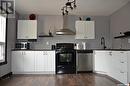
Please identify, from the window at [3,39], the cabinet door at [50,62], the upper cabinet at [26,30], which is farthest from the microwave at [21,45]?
the window at [3,39]

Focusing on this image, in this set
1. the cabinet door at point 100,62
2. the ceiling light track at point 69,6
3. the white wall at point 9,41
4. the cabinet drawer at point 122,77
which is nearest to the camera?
the ceiling light track at point 69,6

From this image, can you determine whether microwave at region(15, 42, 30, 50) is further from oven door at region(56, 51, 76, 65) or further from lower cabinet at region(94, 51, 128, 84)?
lower cabinet at region(94, 51, 128, 84)

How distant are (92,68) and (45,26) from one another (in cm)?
253

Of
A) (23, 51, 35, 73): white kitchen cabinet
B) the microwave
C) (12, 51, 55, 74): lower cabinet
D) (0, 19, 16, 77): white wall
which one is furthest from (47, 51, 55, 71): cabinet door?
(0, 19, 16, 77): white wall

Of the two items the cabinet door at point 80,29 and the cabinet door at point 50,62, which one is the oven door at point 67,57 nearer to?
the cabinet door at point 50,62

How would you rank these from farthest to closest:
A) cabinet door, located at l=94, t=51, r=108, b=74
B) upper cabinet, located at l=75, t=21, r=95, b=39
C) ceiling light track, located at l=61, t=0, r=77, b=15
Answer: upper cabinet, located at l=75, t=21, r=95, b=39 → cabinet door, located at l=94, t=51, r=108, b=74 → ceiling light track, located at l=61, t=0, r=77, b=15

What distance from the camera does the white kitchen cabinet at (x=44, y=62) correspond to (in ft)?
19.6

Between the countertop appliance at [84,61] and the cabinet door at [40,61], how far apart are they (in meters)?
1.22

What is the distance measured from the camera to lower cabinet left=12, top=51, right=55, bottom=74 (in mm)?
5891

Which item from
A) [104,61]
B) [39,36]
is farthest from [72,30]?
[104,61]

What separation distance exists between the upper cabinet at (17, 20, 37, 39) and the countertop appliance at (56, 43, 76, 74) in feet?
3.78

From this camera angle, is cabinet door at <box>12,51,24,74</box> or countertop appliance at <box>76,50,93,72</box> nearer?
cabinet door at <box>12,51,24,74</box>

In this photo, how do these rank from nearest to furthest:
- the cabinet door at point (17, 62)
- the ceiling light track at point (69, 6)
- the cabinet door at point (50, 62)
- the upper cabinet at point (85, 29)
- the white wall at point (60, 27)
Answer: the ceiling light track at point (69, 6)
the cabinet door at point (17, 62)
the cabinet door at point (50, 62)
the upper cabinet at point (85, 29)
the white wall at point (60, 27)

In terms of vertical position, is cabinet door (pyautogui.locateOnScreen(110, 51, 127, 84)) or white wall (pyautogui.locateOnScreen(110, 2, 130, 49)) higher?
white wall (pyautogui.locateOnScreen(110, 2, 130, 49))
